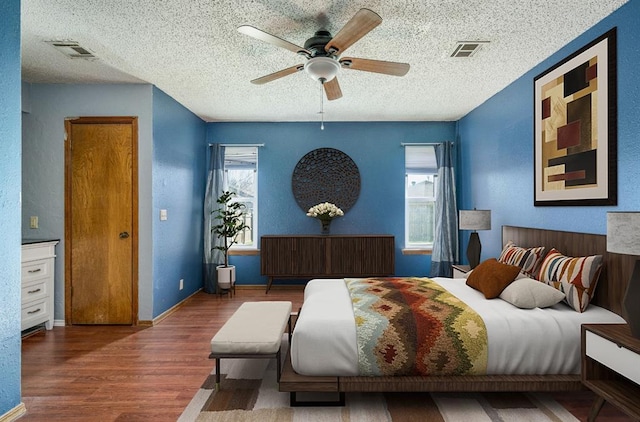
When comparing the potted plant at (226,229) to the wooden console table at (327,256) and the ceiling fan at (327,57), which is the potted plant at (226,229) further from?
the ceiling fan at (327,57)

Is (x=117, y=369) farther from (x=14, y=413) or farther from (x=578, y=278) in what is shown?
(x=578, y=278)

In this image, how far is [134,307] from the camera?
3832mm

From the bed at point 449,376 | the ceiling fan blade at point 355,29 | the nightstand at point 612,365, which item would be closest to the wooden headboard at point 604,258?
the bed at point 449,376

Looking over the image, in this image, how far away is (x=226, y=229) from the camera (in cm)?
517

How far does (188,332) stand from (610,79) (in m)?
4.11

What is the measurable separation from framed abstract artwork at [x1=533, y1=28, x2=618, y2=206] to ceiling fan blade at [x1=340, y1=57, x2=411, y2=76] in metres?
1.36

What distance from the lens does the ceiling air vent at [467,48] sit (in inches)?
115

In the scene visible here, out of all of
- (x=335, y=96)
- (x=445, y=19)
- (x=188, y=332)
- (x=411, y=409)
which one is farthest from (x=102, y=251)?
(x=445, y=19)

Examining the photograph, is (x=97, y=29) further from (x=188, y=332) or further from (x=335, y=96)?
(x=188, y=332)

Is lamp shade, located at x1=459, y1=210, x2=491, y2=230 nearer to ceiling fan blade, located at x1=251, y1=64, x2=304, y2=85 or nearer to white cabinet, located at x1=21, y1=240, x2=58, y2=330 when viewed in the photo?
ceiling fan blade, located at x1=251, y1=64, x2=304, y2=85

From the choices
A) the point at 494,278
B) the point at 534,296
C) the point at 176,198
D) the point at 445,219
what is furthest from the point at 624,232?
the point at 176,198

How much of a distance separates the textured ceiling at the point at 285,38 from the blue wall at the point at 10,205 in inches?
20.2

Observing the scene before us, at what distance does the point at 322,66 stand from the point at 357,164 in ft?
10.1

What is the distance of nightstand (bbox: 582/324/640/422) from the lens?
5.68ft
